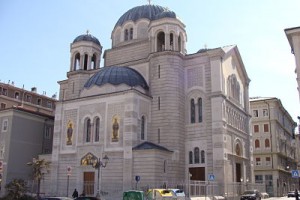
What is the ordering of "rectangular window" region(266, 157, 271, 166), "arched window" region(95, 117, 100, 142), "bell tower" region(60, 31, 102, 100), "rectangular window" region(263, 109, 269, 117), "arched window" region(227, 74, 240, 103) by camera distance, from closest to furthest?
1. "arched window" region(95, 117, 100, 142)
2. "arched window" region(227, 74, 240, 103)
3. "bell tower" region(60, 31, 102, 100)
4. "rectangular window" region(266, 157, 271, 166)
5. "rectangular window" region(263, 109, 269, 117)

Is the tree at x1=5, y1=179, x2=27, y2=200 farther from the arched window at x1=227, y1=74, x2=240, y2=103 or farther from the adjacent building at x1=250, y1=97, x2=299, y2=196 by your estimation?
the adjacent building at x1=250, y1=97, x2=299, y2=196

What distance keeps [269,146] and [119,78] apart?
112 ft

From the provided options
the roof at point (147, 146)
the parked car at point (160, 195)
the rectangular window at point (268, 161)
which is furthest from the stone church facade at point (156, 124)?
the rectangular window at point (268, 161)

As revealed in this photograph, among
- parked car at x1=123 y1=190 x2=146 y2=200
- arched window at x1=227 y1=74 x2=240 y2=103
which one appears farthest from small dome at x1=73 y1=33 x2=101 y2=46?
parked car at x1=123 y1=190 x2=146 y2=200

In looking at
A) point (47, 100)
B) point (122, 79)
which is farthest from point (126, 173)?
point (47, 100)

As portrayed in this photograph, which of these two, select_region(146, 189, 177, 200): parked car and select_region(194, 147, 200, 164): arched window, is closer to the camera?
select_region(146, 189, 177, 200): parked car

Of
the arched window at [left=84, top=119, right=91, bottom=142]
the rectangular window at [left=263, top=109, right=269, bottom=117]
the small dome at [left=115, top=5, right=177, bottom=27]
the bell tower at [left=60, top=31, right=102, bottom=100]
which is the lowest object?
the arched window at [left=84, top=119, right=91, bottom=142]

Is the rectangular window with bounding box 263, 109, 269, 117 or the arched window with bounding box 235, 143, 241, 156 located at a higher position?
the rectangular window with bounding box 263, 109, 269, 117

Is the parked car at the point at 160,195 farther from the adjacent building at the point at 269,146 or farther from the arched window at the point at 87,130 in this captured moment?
the adjacent building at the point at 269,146

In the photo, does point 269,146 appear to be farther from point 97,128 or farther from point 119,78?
point 97,128

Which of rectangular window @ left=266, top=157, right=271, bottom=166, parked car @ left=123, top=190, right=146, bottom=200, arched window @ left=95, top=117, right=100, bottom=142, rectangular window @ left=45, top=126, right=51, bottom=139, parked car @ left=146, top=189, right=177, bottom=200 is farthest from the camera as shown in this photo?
rectangular window @ left=266, top=157, right=271, bottom=166

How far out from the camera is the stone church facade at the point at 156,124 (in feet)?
115

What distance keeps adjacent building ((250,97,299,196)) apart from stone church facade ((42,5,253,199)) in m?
17.5

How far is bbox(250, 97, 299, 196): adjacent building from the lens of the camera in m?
59.0
